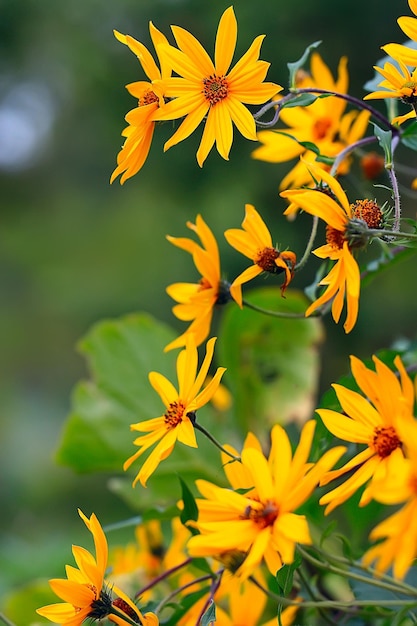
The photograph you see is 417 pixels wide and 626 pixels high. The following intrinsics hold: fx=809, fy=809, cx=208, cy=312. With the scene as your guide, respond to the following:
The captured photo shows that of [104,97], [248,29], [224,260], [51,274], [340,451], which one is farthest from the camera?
[51,274]

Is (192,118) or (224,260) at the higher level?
(224,260)

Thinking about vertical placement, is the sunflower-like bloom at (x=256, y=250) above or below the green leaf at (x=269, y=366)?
below

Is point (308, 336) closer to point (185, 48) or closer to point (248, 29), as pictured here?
point (185, 48)

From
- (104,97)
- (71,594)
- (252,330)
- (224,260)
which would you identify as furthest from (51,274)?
(71,594)

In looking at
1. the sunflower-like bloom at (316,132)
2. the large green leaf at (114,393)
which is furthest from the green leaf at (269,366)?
the sunflower-like bloom at (316,132)

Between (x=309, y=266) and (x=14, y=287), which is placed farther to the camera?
(x=14, y=287)

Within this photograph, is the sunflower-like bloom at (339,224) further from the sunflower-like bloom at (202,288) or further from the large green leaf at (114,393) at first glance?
the large green leaf at (114,393)

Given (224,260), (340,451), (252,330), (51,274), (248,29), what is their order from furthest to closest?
(51,274) → (224,260) → (248,29) → (252,330) → (340,451)

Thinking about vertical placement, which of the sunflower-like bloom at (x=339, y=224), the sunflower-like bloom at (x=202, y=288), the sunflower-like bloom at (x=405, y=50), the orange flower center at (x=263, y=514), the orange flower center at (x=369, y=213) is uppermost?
the sunflower-like bloom at (x=405, y=50)
